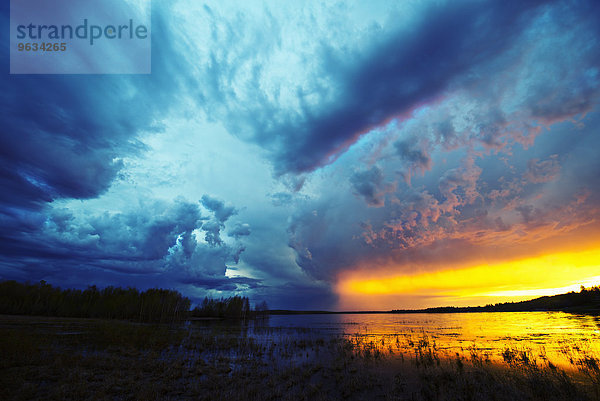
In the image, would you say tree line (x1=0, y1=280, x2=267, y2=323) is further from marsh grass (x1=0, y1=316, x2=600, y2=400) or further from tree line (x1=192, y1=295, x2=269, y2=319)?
marsh grass (x1=0, y1=316, x2=600, y2=400)

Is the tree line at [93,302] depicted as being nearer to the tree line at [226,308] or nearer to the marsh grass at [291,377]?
the tree line at [226,308]

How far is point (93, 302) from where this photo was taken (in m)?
120

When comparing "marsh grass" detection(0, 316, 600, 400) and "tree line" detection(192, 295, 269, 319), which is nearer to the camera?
"marsh grass" detection(0, 316, 600, 400)

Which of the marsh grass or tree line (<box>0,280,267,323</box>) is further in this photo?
tree line (<box>0,280,267,323</box>)

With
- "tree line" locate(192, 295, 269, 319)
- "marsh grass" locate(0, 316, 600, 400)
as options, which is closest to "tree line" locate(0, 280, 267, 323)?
"tree line" locate(192, 295, 269, 319)

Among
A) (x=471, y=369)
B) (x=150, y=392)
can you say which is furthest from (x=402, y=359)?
(x=150, y=392)

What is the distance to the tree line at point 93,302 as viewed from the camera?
348 feet

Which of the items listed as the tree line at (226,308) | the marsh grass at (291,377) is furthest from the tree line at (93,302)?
the marsh grass at (291,377)

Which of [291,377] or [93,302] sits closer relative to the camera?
[291,377]

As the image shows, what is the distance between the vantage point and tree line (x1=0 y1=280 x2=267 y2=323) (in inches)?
4181

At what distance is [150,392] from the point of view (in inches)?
585

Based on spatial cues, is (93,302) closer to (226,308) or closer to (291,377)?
(226,308)

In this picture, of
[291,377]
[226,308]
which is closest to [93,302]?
[226,308]

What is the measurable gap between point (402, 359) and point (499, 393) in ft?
41.1
